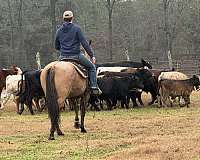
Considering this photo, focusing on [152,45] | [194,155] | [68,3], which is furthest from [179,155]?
[152,45]

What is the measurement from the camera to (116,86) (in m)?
18.5

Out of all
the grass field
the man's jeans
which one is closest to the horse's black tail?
the grass field

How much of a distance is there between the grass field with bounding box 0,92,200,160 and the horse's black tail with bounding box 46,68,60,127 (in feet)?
1.45

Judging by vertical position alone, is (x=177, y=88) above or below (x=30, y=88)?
below

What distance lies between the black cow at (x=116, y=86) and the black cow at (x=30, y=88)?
2.16 m

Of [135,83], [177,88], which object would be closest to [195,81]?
[177,88]

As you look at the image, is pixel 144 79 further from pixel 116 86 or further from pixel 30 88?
pixel 30 88

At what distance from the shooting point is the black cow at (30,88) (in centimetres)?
1819

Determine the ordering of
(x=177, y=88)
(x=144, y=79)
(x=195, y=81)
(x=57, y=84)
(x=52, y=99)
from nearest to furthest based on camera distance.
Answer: (x=52, y=99) < (x=57, y=84) < (x=177, y=88) < (x=195, y=81) < (x=144, y=79)

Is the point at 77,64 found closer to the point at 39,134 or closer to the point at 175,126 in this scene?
the point at 39,134

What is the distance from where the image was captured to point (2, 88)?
2034 cm

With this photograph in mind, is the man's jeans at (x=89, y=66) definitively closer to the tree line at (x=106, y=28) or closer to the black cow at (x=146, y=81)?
the black cow at (x=146, y=81)

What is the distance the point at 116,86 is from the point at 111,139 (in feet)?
28.3

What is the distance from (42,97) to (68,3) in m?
29.8
